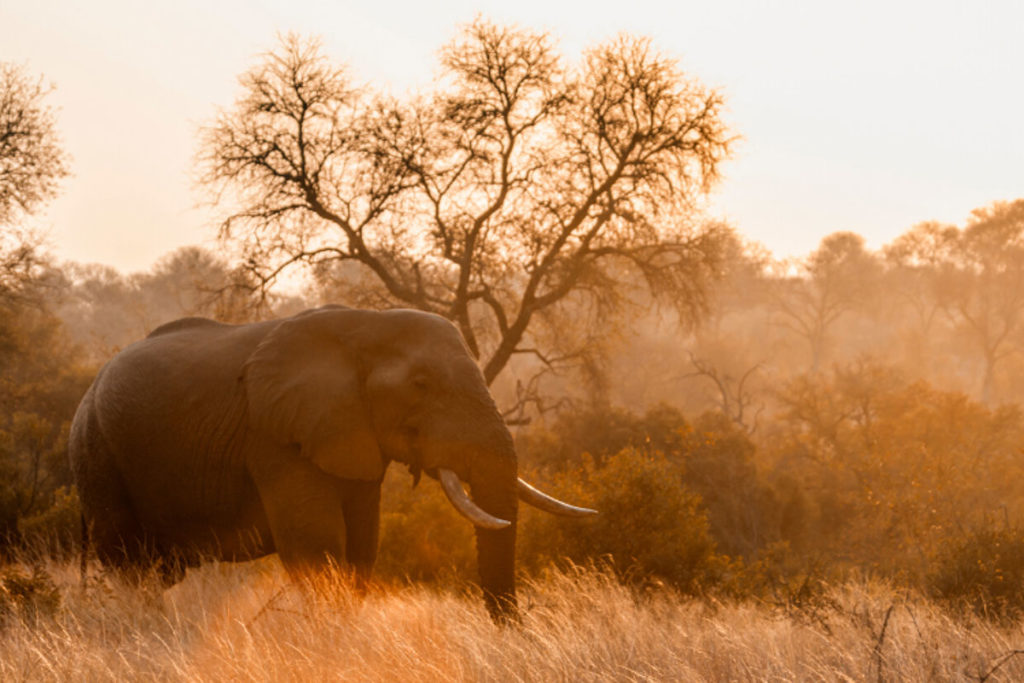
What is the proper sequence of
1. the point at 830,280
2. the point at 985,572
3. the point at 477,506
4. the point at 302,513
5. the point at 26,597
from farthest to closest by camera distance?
the point at 830,280 < the point at 985,572 < the point at 26,597 < the point at 302,513 < the point at 477,506

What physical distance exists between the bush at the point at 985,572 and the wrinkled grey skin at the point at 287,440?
16.9 ft

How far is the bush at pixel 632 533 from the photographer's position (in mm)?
10852

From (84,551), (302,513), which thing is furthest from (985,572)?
(84,551)

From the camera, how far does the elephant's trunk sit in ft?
23.7

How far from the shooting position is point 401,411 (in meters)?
7.53

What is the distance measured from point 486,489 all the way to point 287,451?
152cm

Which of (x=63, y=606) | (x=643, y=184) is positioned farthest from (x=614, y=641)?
(x=643, y=184)

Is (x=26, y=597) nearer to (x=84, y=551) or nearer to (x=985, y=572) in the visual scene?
(x=84, y=551)

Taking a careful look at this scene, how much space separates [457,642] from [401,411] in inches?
72.7

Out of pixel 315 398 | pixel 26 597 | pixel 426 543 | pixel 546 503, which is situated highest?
pixel 315 398

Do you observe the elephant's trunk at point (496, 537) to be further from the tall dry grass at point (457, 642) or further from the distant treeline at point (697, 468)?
the distant treeline at point (697, 468)

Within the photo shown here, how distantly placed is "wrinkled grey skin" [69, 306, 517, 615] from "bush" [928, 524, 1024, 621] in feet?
16.9

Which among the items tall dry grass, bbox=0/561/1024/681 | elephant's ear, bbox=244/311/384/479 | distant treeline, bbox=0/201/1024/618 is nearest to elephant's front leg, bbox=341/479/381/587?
tall dry grass, bbox=0/561/1024/681

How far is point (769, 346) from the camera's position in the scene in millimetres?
61438
